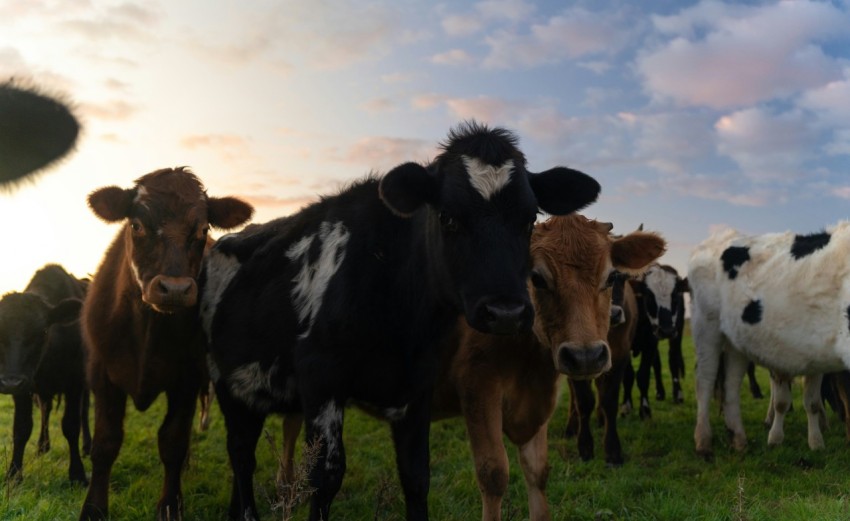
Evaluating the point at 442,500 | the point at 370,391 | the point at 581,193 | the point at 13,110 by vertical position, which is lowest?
the point at 442,500

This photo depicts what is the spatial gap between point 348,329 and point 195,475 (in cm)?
394

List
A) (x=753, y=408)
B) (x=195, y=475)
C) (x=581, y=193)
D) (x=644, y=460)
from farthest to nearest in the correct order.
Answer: (x=753, y=408) < (x=644, y=460) < (x=195, y=475) < (x=581, y=193)

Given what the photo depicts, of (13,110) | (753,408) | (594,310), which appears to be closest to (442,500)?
(594,310)

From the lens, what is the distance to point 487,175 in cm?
400

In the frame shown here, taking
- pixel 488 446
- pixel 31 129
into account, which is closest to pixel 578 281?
pixel 488 446

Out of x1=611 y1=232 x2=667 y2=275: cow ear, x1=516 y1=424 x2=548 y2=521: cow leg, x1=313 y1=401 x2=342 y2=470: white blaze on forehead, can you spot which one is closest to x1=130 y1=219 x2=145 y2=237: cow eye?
x1=313 y1=401 x2=342 y2=470: white blaze on forehead

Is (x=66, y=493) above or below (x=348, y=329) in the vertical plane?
below

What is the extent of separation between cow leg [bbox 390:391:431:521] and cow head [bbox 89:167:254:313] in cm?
160

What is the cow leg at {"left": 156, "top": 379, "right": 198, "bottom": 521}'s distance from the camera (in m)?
5.54

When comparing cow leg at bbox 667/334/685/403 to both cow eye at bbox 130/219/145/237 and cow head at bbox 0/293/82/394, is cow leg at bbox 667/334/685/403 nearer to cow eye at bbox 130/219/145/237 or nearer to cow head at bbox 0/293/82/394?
cow head at bbox 0/293/82/394

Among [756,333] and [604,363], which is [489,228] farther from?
[756,333]

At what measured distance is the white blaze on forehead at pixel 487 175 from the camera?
3.97m

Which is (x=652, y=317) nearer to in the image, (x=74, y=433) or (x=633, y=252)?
(x=633, y=252)

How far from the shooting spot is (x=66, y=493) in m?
6.61
